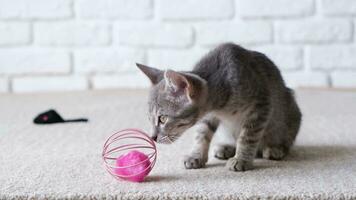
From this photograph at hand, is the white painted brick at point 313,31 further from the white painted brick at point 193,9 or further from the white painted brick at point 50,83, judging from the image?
the white painted brick at point 50,83

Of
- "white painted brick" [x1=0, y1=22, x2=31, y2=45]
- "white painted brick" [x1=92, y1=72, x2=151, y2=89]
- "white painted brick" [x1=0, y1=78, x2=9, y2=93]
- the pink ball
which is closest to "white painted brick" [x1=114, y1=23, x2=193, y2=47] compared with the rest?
"white painted brick" [x1=92, y1=72, x2=151, y2=89]

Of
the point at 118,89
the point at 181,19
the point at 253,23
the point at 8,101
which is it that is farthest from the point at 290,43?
the point at 8,101

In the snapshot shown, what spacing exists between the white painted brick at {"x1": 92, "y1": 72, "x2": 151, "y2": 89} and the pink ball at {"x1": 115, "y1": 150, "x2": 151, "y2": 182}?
48.4 inches

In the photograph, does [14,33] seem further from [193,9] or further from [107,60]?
[193,9]

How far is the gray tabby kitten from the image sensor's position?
127 centimetres

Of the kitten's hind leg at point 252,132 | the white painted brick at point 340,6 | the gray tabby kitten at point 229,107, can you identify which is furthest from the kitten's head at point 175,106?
the white painted brick at point 340,6

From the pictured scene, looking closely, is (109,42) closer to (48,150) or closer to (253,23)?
(253,23)

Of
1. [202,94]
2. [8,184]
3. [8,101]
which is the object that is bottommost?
[8,101]

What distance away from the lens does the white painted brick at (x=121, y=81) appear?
96.0 inches

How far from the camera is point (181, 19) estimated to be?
7.84 feet

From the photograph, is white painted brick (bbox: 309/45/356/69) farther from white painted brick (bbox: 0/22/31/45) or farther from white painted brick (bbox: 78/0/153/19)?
white painted brick (bbox: 0/22/31/45)

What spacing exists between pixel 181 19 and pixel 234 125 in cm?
108

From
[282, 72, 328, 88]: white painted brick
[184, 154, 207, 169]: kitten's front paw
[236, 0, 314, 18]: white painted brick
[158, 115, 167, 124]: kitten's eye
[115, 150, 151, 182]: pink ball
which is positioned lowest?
[282, 72, 328, 88]: white painted brick

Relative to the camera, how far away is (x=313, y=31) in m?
2.36
